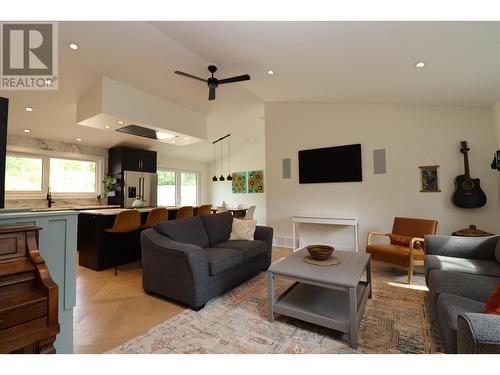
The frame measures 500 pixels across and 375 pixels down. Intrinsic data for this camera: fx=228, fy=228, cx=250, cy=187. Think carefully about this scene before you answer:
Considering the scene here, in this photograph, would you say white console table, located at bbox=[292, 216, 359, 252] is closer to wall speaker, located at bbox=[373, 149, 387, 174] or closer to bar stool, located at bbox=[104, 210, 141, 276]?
wall speaker, located at bbox=[373, 149, 387, 174]

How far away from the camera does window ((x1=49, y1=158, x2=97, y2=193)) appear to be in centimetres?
511

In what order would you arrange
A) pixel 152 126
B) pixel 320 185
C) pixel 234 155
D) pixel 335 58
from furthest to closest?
pixel 234 155 < pixel 320 185 < pixel 152 126 < pixel 335 58

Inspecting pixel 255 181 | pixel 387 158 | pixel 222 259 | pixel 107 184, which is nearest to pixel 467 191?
pixel 387 158

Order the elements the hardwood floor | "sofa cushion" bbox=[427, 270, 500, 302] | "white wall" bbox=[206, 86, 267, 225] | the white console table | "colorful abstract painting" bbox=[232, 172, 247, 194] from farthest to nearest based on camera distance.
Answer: "colorful abstract painting" bbox=[232, 172, 247, 194], "white wall" bbox=[206, 86, 267, 225], the white console table, the hardwood floor, "sofa cushion" bbox=[427, 270, 500, 302]

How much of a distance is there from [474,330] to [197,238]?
257 centimetres

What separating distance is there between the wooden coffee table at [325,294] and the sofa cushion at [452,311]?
0.51 metres

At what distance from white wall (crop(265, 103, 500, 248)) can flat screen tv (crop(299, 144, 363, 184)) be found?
0.11 meters

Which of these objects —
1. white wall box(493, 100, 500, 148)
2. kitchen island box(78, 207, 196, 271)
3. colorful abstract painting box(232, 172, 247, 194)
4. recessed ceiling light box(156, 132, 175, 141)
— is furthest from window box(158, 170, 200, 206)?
white wall box(493, 100, 500, 148)

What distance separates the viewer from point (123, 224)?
338 centimetres

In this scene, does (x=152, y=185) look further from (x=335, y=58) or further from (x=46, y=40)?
(x=335, y=58)

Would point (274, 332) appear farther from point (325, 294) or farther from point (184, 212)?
point (184, 212)

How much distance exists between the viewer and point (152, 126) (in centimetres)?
409

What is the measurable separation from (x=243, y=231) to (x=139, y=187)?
388cm
